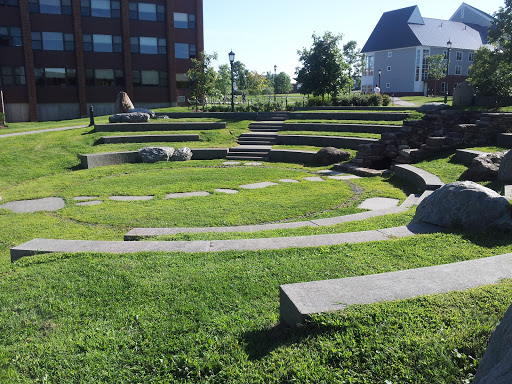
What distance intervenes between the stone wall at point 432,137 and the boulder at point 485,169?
3221 mm

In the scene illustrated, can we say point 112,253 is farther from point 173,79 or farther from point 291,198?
point 173,79

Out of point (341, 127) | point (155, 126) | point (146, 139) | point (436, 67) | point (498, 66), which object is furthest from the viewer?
point (436, 67)

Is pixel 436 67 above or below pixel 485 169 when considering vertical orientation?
above

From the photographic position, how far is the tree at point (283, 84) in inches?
3417

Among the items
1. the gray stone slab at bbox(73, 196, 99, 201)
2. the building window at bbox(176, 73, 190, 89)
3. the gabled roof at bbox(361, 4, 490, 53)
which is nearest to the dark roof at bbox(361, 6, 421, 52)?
the gabled roof at bbox(361, 4, 490, 53)

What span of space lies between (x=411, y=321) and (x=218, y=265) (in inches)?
80.8

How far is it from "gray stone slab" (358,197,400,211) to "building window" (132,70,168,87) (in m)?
33.3

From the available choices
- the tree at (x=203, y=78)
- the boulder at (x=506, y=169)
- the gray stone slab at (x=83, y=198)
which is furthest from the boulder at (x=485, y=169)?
the tree at (x=203, y=78)

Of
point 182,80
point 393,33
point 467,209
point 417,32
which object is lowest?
point 467,209

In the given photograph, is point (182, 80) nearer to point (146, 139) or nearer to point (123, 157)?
point (146, 139)

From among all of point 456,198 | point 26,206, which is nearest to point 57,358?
point 456,198

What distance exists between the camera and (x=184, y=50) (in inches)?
1542

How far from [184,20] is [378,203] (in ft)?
117

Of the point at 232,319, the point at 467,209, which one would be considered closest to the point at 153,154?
the point at 467,209
